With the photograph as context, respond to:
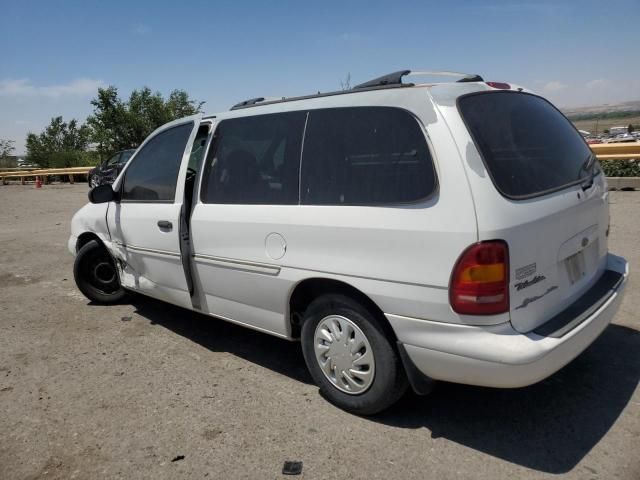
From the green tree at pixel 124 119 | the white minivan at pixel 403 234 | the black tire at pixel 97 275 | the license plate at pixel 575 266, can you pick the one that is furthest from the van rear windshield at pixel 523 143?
the green tree at pixel 124 119

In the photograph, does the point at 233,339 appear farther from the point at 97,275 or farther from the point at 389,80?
the point at 389,80

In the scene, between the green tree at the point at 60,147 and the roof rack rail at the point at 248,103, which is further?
the green tree at the point at 60,147

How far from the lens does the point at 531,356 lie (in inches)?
91.7

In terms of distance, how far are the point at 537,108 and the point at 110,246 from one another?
3.90 metres

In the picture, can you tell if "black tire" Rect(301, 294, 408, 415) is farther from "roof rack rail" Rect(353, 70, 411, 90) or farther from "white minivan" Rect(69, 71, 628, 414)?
"roof rack rail" Rect(353, 70, 411, 90)

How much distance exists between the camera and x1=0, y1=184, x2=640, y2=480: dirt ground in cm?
258

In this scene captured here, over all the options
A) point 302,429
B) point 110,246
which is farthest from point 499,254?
point 110,246

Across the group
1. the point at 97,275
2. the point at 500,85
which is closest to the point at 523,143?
the point at 500,85

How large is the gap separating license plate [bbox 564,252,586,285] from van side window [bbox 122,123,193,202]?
2845 millimetres

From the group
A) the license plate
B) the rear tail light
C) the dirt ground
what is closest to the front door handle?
the dirt ground

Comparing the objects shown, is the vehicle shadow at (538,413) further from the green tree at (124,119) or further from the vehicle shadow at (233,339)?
the green tree at (124,119)

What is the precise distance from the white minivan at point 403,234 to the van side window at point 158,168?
0.28m

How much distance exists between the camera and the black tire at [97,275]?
5.25m

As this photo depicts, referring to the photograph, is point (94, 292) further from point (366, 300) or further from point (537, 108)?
point (537, 108)
